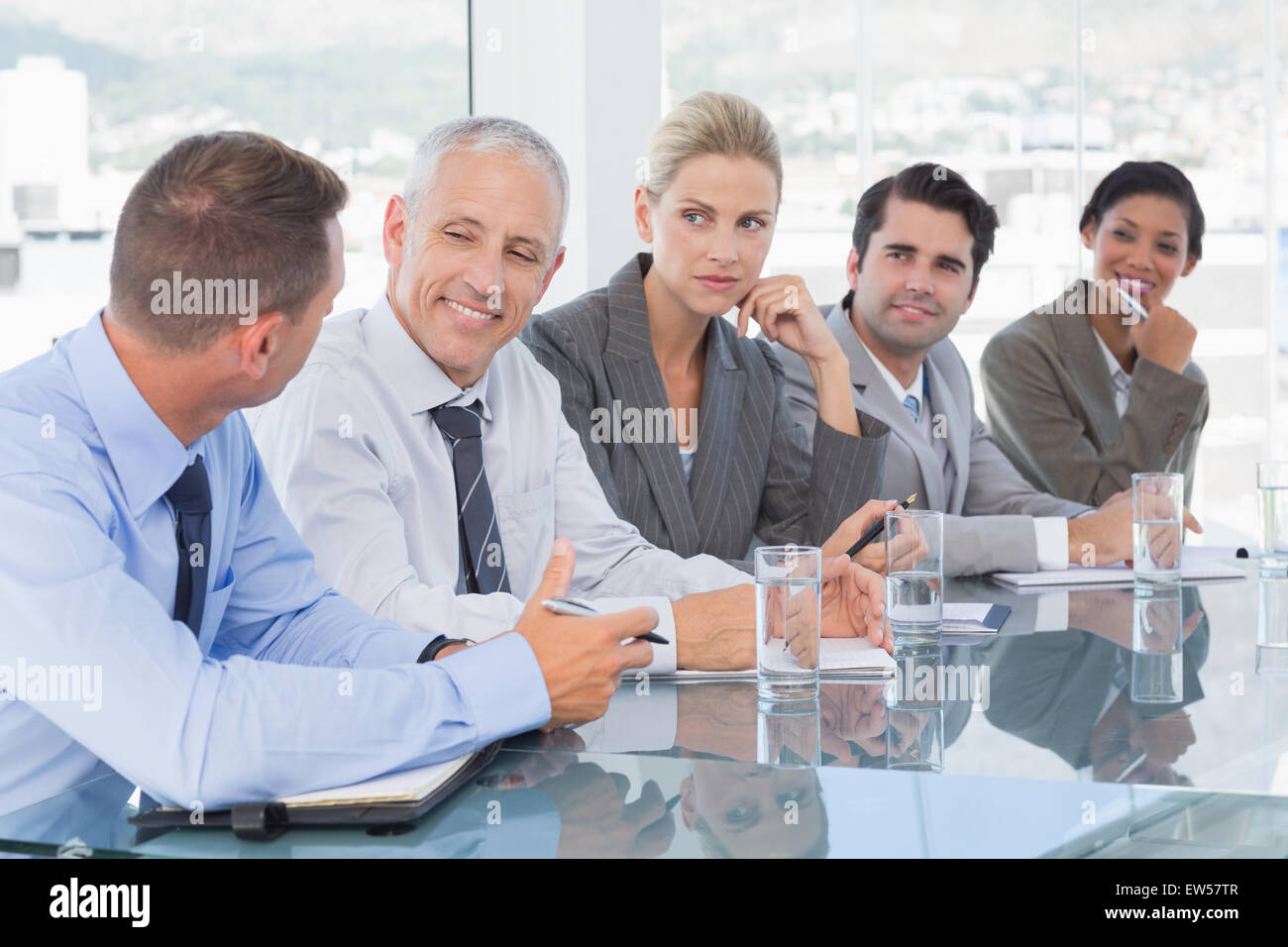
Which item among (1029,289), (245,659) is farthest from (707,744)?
(1029,289)

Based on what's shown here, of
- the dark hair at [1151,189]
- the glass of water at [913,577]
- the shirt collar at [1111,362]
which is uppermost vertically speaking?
the dark hair at [1151,189]

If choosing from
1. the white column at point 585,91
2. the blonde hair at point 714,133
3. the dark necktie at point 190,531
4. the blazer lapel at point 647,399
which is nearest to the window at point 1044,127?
the white column at point 585,91

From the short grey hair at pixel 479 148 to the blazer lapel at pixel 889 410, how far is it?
1.02 m

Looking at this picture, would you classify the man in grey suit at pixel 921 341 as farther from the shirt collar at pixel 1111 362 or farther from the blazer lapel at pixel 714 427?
the shirt collar at pixel 1111 362

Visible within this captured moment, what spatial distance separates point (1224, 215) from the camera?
229 inches

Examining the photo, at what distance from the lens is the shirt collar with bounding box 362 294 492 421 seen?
1.87 metres

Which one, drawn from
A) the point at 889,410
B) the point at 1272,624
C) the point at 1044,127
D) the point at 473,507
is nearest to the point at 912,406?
the point at 889,410

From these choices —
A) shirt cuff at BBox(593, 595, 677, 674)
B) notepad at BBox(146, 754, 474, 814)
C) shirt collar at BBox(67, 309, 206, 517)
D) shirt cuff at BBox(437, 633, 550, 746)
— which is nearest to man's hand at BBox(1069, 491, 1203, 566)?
shirt cuff at BBox(593, 595, 677, 674)

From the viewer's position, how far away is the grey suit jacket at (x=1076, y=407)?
3.01m

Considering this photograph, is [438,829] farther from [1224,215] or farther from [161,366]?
[1224,215]

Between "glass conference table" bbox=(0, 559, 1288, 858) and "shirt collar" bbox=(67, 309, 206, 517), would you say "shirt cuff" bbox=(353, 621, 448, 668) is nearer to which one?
"glass conference table" bbox=(0, 559, 1288, 858)

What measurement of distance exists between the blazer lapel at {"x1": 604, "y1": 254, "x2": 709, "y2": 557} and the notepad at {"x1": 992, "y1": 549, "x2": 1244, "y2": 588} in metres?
0.56

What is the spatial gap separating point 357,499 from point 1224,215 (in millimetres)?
5249

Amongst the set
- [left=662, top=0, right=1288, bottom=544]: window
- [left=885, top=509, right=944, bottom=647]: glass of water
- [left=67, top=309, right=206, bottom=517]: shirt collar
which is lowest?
[left=885, top=509, right=944, bottom=647]: glass of water
